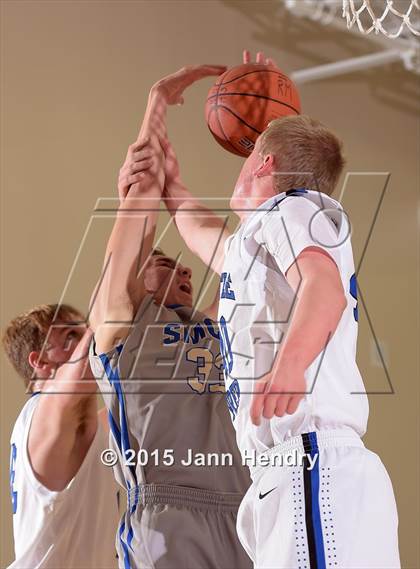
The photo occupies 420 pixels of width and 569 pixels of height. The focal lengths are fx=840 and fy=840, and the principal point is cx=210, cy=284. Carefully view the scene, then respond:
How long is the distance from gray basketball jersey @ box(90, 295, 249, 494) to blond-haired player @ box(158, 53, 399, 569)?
622 millimetres

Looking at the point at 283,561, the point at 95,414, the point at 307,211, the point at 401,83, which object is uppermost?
the point at 401,83

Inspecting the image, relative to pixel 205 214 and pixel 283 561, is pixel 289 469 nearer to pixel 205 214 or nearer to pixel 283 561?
pixel 283 561

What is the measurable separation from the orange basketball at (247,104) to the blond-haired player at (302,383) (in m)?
0.59

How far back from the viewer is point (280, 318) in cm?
157

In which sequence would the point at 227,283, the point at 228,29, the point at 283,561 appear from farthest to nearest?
the point at 228,29, the point at 227,283, the point at 283,561

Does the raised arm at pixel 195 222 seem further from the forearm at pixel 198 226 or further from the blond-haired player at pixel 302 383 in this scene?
the blond-haired player at pixel 302 383

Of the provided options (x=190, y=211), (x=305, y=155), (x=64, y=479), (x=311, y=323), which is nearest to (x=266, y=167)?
(x=305, y=155)

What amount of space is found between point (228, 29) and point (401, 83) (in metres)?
1.34

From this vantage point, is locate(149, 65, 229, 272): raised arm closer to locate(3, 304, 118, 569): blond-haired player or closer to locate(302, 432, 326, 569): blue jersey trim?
locate(3, 304, 118, 569): blond-haired player

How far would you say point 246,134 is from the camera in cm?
233

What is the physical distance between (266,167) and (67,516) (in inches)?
57.4

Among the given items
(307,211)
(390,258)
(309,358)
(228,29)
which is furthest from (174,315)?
(390,258)

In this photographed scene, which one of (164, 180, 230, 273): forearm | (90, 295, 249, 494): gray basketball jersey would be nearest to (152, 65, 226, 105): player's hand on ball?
(164, 180, 230, 273): forearm

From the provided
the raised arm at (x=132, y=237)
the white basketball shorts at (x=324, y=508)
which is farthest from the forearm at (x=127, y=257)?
the white basketball shorts at (x=324, y=508)
